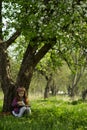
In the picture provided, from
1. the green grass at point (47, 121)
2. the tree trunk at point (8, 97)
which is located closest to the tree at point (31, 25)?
the tree trunk at point (8, 97)

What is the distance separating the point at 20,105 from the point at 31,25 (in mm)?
3879

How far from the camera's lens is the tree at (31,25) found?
50.6 ft

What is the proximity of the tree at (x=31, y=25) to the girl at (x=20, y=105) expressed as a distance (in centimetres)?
91

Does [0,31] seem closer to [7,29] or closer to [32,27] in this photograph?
[7,29]

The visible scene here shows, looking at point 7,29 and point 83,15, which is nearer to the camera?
point 83,15

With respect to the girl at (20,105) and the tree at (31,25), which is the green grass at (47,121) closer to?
the girl at (20,105)

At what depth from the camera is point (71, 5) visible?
603 inches

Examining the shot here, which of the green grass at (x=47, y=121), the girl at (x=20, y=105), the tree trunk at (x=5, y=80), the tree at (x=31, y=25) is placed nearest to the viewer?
the green grass at (x=47, y=121)

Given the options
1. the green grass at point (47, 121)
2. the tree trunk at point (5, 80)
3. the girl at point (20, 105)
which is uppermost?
the tree trunk at point (5, 80)

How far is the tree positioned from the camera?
15.4 m

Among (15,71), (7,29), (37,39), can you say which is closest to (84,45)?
(37,39)

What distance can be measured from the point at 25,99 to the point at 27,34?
3.72 m

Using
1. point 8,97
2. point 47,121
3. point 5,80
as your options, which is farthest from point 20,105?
point 47,121

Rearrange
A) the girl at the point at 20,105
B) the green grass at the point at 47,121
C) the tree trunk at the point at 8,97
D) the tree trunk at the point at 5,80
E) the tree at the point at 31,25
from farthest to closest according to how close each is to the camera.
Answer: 1. the tree trunk at the point at 5,80
2. the tree trunk at the point at 8,97
3. the girl at the point at 20,105
4. the tree at the point at 31,25
5. the green grass at the point at 47,121
